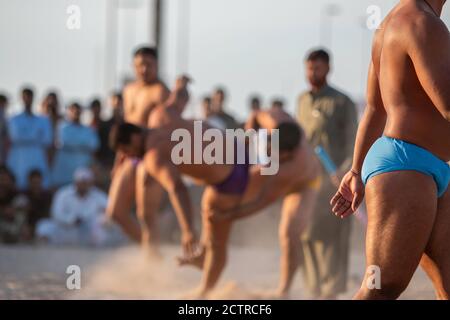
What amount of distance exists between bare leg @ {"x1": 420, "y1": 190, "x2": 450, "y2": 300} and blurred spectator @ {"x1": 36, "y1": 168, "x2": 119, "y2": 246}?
814 cm

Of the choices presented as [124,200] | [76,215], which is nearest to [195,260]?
[124,200]

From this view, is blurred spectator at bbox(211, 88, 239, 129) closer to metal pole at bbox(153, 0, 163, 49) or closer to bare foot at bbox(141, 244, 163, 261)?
metal pole at bbox(153, 0, 163, 49)

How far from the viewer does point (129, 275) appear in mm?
8555

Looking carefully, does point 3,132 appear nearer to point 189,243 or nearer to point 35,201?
point 35,201

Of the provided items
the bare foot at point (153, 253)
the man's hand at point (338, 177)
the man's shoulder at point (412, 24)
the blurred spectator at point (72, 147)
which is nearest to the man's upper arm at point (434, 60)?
the man's shoulder at point (412, 24)

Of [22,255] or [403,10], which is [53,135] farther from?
[403,10]

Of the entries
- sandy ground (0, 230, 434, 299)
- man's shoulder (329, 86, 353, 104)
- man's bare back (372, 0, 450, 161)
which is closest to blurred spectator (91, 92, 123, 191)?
sandy ground (0, 230, 434, 299)

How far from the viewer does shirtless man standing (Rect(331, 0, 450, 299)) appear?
11.7 ft

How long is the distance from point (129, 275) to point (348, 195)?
15.5ft

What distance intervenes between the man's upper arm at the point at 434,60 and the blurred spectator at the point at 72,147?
8932mm

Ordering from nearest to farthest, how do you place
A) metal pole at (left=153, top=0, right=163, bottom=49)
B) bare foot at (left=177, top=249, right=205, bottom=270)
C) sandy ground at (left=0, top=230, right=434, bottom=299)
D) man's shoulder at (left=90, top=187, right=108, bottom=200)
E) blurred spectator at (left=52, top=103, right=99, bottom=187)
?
bare foot at (left=177, top=249, right=205, bottom=270)
sandy ground at (left=0, top=230, right=434, bottom=299)
man's shoulder at (left=90, top=187, right=108, bottom=200)
blurred spectator at (left=52, top=103, right=99, bottom=187)
metal pole at (left=153, top=0, right=163, bottom=49)

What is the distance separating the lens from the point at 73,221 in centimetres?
1175

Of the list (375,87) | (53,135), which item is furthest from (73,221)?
(375,87)

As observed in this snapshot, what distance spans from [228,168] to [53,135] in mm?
5925
